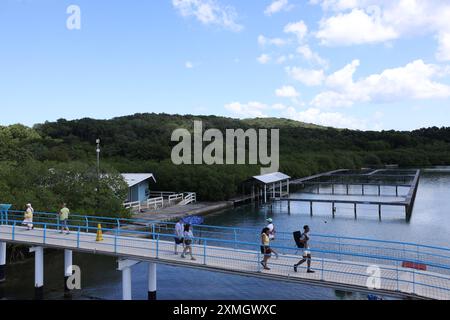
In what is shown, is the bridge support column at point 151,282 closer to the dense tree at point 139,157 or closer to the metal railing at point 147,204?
the dense tree at point 139,157

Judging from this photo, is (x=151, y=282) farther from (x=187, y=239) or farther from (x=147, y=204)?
(x=147, y=204)

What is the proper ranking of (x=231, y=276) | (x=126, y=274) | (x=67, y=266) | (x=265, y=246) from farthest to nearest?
(x=231, y=276) < (x=67, y=266) < (x=126, y=274) < (x=265, y=246)

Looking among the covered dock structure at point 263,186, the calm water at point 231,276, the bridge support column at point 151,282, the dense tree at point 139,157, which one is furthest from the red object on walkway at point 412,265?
the covered dock structure at point 263,186

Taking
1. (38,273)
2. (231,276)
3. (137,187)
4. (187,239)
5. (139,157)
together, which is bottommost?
(231,276)

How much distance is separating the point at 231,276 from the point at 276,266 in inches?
371

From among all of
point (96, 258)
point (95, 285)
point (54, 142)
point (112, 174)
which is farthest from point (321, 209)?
point (54, 142)

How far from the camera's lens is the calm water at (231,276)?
2362cm

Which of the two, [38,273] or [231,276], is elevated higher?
[38,273]

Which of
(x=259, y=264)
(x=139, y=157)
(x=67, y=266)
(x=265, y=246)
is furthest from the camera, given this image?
(x=139, y=157)

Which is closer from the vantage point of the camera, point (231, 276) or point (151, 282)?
point (151, 282)

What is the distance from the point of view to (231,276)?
26.7 m

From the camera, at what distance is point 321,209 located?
58.0 meters

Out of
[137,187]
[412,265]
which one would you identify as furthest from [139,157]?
[412,265]
